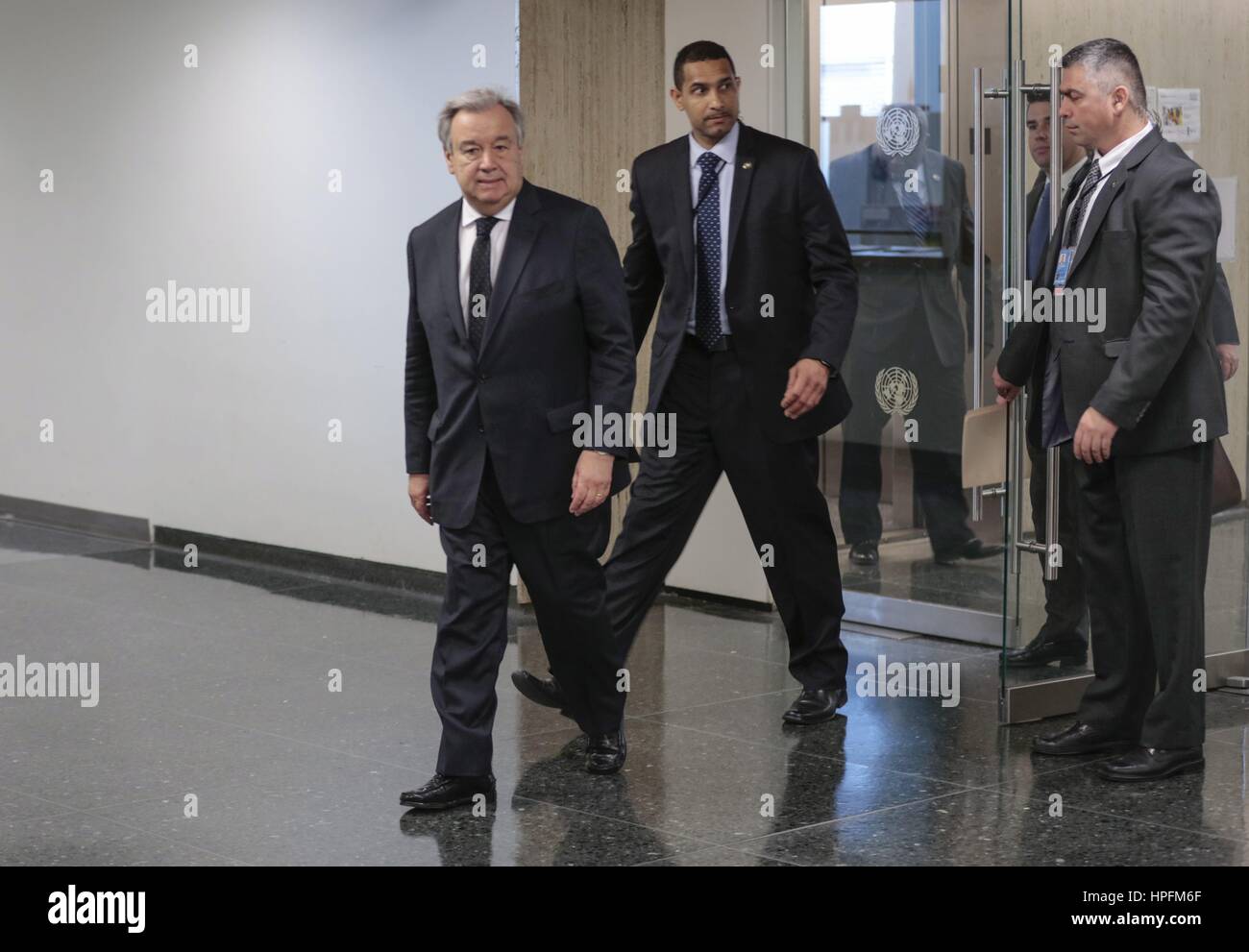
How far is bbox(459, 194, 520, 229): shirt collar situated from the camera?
430 cm

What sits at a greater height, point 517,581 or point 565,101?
point 565,101

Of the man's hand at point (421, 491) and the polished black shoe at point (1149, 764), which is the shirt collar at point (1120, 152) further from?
the man's hand at point (421, 491)

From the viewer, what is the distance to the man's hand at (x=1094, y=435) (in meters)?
4.37

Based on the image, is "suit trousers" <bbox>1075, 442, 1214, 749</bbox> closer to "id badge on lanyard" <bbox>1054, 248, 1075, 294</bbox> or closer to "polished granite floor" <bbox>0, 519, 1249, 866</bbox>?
"polished granite floor" <bbox>0, 519, 1249, 866</bbox>

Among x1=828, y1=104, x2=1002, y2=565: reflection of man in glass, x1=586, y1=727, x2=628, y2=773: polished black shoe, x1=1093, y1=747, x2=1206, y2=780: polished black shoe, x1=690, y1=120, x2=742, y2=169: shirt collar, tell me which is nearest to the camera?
x1=1093, y1=747, x2=1206, y2=780: polished black shoe

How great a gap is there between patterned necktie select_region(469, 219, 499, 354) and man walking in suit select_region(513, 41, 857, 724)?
0.87 m

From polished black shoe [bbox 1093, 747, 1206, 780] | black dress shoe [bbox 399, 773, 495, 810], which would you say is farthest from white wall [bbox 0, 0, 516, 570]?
polished black shoe [bbox 1093, 747, 1206, 780]

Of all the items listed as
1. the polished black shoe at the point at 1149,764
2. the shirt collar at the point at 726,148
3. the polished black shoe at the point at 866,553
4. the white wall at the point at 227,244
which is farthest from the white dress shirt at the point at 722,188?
the white wall at the point at 227,244

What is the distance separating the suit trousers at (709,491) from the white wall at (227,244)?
7.52 feet

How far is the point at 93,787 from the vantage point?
4.52 meters

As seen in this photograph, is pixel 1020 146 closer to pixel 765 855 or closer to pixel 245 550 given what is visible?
pixel 765 855

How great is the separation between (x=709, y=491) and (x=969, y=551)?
1.45 metres

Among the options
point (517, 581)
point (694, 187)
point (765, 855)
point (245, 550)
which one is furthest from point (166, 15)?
point (765, 855)

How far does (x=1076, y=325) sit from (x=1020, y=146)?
0.60 metres
